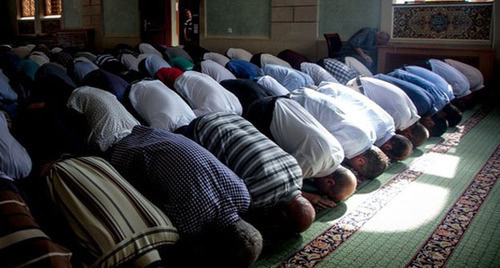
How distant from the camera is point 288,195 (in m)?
2.13

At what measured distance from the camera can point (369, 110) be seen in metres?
3.16

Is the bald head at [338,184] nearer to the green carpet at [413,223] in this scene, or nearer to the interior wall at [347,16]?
the green carpet at [413,223]

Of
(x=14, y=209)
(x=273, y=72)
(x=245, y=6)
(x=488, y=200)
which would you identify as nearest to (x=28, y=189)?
(x=14, y=209)

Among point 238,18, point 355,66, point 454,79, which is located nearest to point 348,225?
point 454,79

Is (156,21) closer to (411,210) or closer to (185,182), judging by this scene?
(411,210)

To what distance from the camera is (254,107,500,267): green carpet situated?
2055 mm

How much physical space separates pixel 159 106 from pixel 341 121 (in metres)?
1.07

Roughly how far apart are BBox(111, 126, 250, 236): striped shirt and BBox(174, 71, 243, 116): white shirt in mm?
1122

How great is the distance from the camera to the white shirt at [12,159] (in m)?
1.84

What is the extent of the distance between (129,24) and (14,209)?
33.5ft

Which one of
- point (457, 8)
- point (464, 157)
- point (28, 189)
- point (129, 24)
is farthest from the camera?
point (129, 24)

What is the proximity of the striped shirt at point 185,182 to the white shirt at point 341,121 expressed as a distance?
3.67ft

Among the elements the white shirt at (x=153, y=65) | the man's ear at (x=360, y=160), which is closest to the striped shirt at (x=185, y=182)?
the man's ear at (x=360, y=160)

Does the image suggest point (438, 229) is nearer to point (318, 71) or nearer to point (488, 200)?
point (488, 200)
